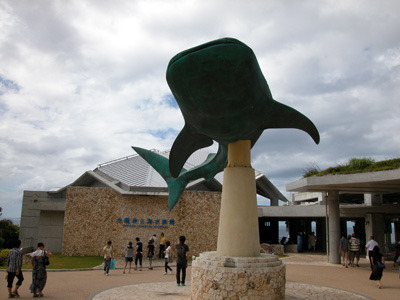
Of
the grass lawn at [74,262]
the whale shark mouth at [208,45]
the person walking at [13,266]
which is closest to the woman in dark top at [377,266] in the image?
the whale shark mouth at [208,45]

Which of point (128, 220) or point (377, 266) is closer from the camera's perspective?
point (377, 266)

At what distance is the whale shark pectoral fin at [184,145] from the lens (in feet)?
28.7

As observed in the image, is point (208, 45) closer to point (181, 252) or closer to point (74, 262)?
point (181, 252)

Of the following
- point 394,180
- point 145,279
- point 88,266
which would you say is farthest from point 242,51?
point 88,266

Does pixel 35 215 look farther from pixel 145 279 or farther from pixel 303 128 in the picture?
pixel 303 128

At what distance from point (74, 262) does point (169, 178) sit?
901 centimetres

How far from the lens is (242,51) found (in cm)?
598

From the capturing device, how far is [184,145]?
897 cm

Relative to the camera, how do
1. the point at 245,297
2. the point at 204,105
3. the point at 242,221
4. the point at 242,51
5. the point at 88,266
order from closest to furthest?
the point at 242,51 < the point at 204,105 < the point at 245,297 < the point at 242,221 < the point at 88,266

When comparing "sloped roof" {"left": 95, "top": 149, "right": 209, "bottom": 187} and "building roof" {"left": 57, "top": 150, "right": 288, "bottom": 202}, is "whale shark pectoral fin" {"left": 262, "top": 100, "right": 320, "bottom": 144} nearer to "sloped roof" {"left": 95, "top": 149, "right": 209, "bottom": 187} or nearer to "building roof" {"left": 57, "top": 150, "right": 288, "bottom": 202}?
"building roof" {"left": 57, "top": 150, "right": 288, "bottom": 202}

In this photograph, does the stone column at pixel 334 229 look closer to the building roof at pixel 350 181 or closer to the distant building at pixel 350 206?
the distant building at pixel 350 206

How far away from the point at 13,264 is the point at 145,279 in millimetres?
4786

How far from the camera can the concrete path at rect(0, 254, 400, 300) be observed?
9109 millimetres

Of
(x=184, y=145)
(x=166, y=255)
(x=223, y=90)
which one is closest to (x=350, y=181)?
(x=166, y=255)
